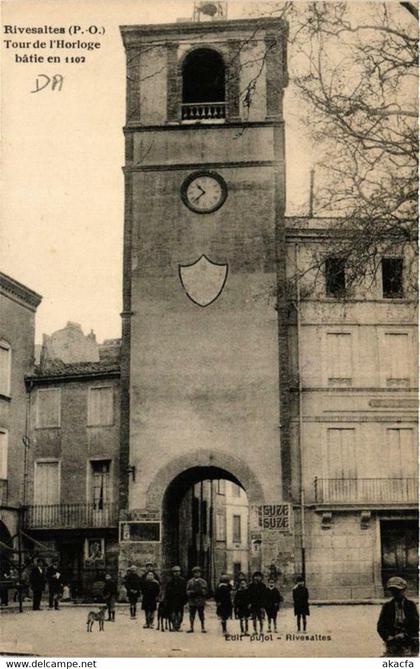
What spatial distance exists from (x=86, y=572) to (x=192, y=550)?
365 inches

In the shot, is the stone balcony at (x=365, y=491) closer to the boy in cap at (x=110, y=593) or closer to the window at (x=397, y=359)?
the window at (x=397, y=359)

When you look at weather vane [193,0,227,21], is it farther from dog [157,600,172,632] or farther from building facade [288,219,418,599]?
dog [157,600,172,632]

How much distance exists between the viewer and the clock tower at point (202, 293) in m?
→ 28.4

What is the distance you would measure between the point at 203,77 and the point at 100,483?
1388cm

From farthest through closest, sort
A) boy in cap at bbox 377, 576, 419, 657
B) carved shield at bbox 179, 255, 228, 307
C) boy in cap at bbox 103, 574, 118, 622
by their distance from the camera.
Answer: carved shield at bbox 179, 255, 228, 307, boy in cap at bbox 103, 574, 118, 622, boy in cap at bbox 377, 576, 419, 657

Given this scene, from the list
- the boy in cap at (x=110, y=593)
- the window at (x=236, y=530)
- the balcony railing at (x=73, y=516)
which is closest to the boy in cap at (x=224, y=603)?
the boy in cap at (x=110, y=593)

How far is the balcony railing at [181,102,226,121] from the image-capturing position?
99.9 ft

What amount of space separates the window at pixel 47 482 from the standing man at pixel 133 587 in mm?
8810

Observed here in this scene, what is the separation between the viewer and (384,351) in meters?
31.6

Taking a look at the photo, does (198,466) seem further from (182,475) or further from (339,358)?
(339,358)

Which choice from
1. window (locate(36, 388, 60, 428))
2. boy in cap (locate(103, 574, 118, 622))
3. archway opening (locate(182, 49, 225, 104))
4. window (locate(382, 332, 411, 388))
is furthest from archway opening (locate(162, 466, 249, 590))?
archway opening (locate(182, 49, 225, 104))

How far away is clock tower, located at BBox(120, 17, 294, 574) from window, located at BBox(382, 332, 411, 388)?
432 centimetres
